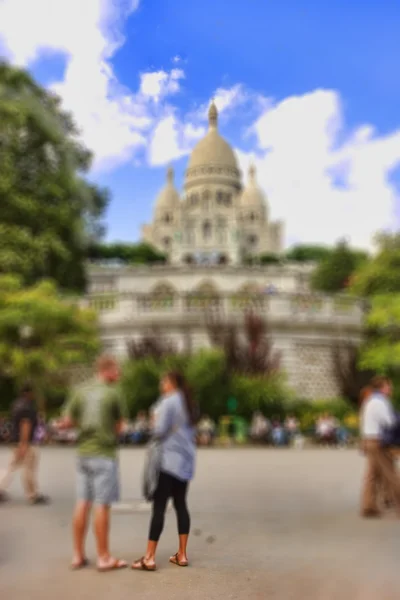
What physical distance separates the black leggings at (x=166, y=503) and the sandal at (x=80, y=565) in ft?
2.56

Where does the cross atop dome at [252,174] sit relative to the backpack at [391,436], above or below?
above

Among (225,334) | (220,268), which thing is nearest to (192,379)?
(225,334)

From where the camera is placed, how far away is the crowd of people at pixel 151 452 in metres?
2.51

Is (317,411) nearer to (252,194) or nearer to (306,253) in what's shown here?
(252,194)

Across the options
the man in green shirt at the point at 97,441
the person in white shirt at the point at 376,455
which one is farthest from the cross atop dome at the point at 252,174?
the person in white shirt at the point at 376,455

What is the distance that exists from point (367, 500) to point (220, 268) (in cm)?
4174

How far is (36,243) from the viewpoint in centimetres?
2772

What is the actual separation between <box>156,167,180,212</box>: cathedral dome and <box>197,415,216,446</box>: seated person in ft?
61.2

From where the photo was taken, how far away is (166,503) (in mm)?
2486

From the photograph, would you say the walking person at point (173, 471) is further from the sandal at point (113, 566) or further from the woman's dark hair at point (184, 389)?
the sandal at point (113, 566)

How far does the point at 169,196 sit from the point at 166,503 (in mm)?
1063

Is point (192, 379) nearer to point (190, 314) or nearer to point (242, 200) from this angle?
point (190, 314)

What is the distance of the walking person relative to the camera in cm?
219

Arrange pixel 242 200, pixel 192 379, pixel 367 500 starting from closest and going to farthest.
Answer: pixel 242 200 < pixel 367 500 < pixel 192 379
